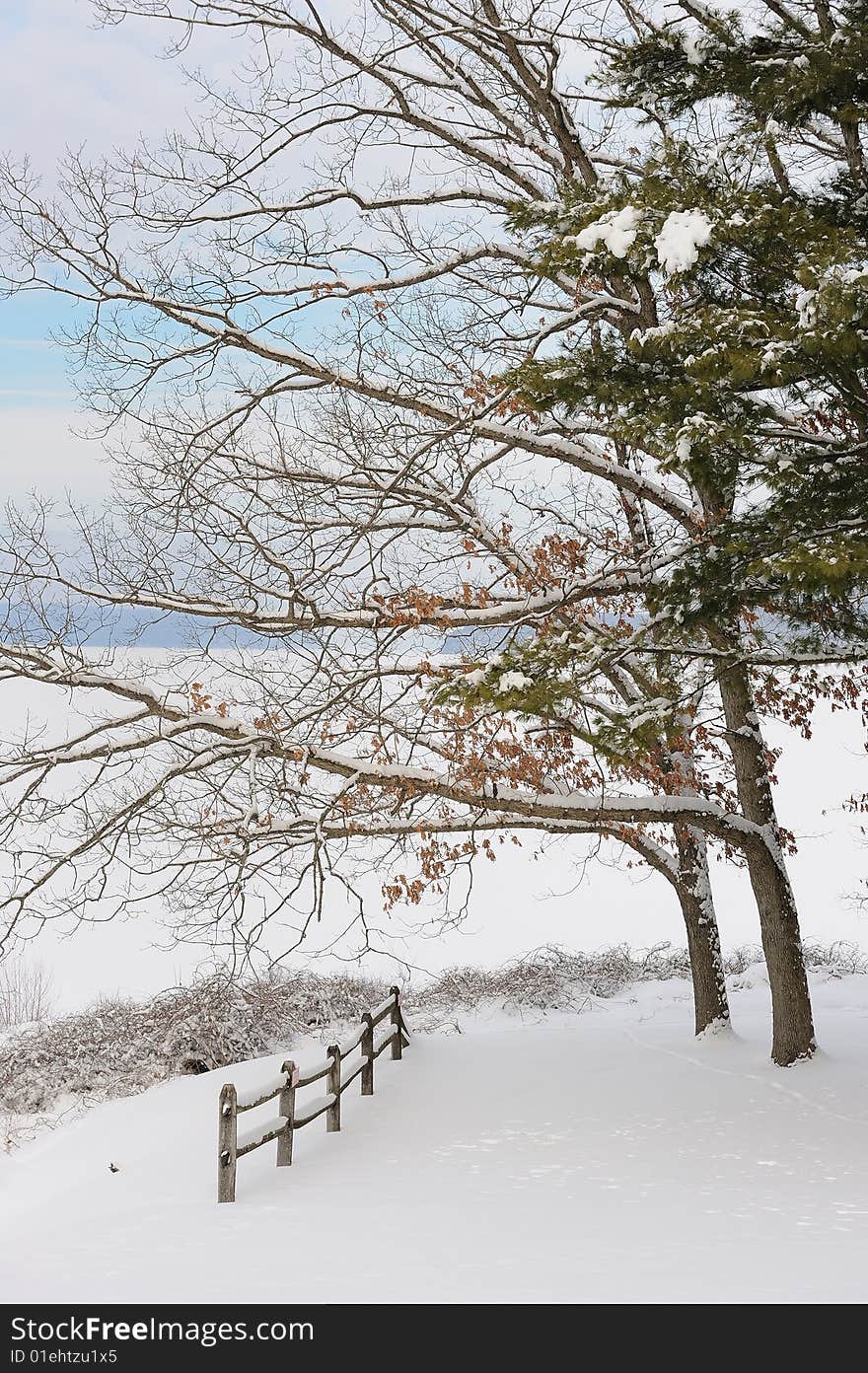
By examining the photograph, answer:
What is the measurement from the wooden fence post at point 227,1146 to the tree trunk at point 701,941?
26.3ft

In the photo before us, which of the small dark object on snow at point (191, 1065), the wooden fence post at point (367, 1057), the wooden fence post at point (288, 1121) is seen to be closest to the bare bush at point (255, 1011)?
the small dark object on snow at point (191, 1065)

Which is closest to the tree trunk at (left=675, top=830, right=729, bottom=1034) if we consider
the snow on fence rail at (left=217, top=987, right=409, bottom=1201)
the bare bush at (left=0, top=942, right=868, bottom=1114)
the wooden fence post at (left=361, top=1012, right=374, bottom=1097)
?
the wooden fence post at (left=361, top=1012, right=374, bottom=1097)

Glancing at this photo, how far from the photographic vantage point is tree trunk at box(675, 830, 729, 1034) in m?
15.7

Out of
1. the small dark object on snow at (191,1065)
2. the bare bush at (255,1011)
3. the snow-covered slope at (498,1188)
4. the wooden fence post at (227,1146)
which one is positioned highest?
the bare bush at (255,1011)

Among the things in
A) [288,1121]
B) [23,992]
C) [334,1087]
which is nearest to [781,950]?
[334,1087]

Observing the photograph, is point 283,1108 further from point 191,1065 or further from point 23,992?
point 23,992

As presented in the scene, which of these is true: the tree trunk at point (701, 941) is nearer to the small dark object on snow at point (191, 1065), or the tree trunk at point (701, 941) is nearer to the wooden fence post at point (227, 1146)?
the small dark object on snow at point (191, 1065)

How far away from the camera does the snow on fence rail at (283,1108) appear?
9.31m

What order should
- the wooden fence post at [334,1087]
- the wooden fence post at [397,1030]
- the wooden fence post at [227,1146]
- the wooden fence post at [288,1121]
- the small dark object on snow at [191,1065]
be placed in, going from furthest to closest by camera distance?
the small dark object on snow at [191,1065] → the wooden fence post at [397,1030] → the wooden fence post at [334,1087] → the wooden fence post at [288,1121] → the wooden fence post at [227,1146]

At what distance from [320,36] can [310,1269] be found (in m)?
13.2

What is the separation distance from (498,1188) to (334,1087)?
9.55 feet

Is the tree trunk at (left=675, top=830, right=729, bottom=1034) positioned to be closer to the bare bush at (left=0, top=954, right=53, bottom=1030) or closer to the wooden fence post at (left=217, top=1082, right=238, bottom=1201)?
the wooden fence post at (left=217, top=1082, right=238, bottom=1201)

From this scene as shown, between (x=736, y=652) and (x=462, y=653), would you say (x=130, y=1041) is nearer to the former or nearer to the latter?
(x=462, y=653)
